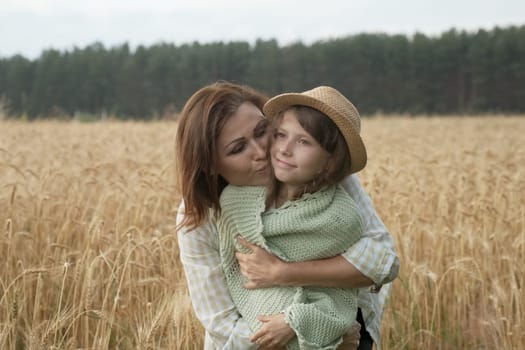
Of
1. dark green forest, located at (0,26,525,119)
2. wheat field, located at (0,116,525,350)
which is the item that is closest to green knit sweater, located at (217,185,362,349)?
wheat field, located at (0,116,525,350)

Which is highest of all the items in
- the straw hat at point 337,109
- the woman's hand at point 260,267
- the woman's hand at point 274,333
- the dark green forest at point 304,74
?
the straw hat at point 337,109

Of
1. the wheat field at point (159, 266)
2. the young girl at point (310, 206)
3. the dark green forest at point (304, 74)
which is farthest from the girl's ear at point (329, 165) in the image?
the dark green forest at point (304, 74)

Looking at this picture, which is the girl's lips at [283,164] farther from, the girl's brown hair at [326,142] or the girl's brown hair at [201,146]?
the girl's brown hair at [201,146]

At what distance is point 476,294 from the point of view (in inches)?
140

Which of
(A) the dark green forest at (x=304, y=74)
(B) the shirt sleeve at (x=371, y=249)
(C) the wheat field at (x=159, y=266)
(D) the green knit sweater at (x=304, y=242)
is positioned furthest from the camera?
(A) the dark green forest at (x=304, y=74)

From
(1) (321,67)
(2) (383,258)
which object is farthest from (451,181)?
(1) (321,67)

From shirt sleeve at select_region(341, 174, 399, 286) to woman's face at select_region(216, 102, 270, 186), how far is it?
1.00ft

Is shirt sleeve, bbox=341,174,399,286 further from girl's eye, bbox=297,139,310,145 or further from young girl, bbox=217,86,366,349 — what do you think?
girl's eye, bbox=297,139,310,145

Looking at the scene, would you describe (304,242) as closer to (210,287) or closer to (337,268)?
(337,268)

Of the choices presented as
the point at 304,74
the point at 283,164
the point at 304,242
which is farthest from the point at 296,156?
the point at 304,74

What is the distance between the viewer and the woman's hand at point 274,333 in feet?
6.33

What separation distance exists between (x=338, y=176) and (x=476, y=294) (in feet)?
6.28

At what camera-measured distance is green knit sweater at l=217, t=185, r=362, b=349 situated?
1.92m

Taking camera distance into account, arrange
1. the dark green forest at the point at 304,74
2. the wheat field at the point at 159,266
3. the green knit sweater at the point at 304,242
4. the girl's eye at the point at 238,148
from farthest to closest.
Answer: the dark green forest at the point at 304,74 < the wheat field at the point at 159,266 < the girl's eye at the point at 238,148 < the green knit sweater at the point at 304,242
